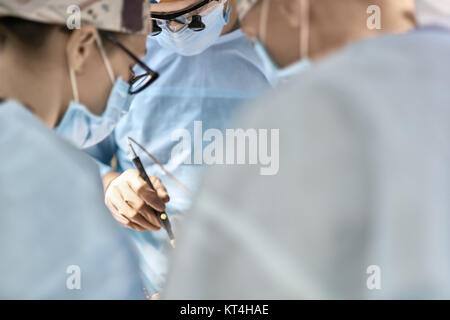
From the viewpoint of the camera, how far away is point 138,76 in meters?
0.75

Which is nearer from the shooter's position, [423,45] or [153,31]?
[423,45]

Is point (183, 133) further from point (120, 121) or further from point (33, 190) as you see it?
point (33, 190)

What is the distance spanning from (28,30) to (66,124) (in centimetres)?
16

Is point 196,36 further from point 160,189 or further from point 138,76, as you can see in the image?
point 160,189

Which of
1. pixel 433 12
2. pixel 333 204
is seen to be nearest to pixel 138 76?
pixel 433 12

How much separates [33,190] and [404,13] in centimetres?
64

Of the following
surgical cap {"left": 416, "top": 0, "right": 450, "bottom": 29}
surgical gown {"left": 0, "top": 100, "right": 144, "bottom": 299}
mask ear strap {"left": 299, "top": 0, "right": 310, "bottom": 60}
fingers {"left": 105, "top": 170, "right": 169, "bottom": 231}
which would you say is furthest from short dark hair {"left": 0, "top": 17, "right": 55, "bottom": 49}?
surgical cap {"left": 416, "top": 0, "right": 450, "bottom": 29}

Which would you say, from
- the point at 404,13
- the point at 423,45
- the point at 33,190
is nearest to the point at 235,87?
the point at 404,13

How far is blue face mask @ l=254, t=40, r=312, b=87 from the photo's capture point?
0.71 m

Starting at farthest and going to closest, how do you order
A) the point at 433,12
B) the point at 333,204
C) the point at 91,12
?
1. the point at 91,12
2. the point at 433,12
3. the point at 333,204

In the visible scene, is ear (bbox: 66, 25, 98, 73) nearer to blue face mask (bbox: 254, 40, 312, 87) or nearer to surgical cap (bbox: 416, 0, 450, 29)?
blue face mask (bbox: 254, 40, 312, 87)

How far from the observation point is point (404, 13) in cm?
66

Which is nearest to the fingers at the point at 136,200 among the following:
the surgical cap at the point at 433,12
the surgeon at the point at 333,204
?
the surgical cap at the point at 433,12

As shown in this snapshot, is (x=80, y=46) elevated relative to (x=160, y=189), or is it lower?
elevated
